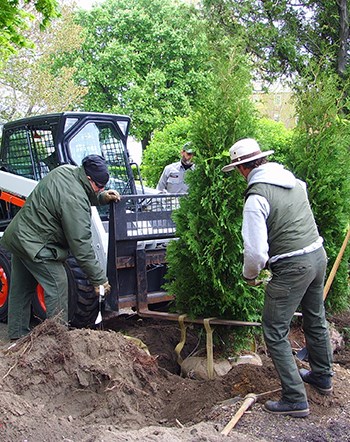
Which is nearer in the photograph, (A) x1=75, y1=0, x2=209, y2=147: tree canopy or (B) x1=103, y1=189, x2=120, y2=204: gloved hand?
(B) x1=103, y1=189, x2=120, y2=204: gloved hand

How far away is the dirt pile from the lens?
3.83 m

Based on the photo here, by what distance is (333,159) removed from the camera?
282 inches

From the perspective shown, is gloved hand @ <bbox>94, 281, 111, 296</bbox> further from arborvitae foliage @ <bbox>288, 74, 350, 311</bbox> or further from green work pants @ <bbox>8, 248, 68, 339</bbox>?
arborvitae foliage @ <bbox>288, 74, 350, 311</bbox>

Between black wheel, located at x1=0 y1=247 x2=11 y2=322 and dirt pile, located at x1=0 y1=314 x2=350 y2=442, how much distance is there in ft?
9.13

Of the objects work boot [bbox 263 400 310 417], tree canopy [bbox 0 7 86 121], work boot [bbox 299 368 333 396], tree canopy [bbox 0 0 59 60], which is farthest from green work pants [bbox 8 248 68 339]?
tree canopy [bbox 0 7 86 121]

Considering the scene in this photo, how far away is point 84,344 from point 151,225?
1.99 meters

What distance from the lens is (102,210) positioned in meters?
7.45

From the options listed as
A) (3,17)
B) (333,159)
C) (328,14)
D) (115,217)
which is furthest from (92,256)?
(328,14)

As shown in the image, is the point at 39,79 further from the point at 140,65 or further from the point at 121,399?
the point at 121,399

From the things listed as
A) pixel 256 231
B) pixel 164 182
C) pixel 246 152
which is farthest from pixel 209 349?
pixel 164 182

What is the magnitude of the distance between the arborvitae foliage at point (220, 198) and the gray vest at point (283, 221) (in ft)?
3.33

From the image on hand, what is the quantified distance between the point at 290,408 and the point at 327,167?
358cm

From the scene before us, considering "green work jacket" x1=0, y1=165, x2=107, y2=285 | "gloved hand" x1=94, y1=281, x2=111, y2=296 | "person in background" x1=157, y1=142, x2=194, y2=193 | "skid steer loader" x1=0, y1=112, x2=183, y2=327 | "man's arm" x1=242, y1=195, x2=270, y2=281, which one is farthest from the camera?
"person in background" x1=157, y1=142, x2=194, y2=193

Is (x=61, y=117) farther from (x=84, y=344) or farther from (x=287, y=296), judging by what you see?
(x=287, y=296)
